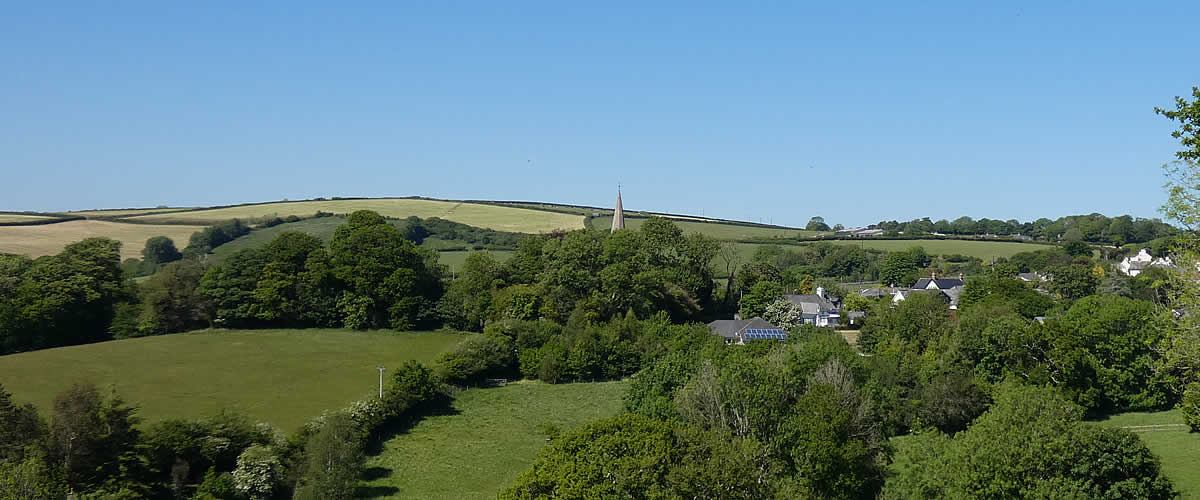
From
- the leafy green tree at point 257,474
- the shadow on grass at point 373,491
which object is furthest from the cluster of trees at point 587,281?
the leafy green tree at point 257,474

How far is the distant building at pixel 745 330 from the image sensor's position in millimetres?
61438

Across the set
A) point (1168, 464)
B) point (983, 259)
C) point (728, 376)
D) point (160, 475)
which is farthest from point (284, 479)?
point (983, 259)

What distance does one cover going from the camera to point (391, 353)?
167 feet

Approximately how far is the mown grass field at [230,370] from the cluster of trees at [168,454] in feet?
15.7

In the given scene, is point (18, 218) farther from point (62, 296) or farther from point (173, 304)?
point (62, 296)

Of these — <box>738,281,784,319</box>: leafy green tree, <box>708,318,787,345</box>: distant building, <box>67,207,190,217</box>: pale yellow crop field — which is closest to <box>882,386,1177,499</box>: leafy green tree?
<box>708,318,787,345</box>: distant building

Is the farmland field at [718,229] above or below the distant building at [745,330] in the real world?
above

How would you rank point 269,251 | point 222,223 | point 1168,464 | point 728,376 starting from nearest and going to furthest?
point 728,376
point 1168,464
point 269,251
point 222,223

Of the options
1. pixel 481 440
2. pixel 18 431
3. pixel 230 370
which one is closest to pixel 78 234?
pixel 230 370

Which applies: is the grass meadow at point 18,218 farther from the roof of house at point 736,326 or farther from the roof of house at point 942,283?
the roof of house at point 942,283

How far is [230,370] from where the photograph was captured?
43375mm

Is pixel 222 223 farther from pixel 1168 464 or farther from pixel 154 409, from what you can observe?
pixel 1168 464

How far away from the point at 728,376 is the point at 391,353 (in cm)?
2908

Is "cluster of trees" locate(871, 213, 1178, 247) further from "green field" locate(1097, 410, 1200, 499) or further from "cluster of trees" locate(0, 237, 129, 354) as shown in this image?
"cluster of trees" locate(0, 237, 129, 354)
